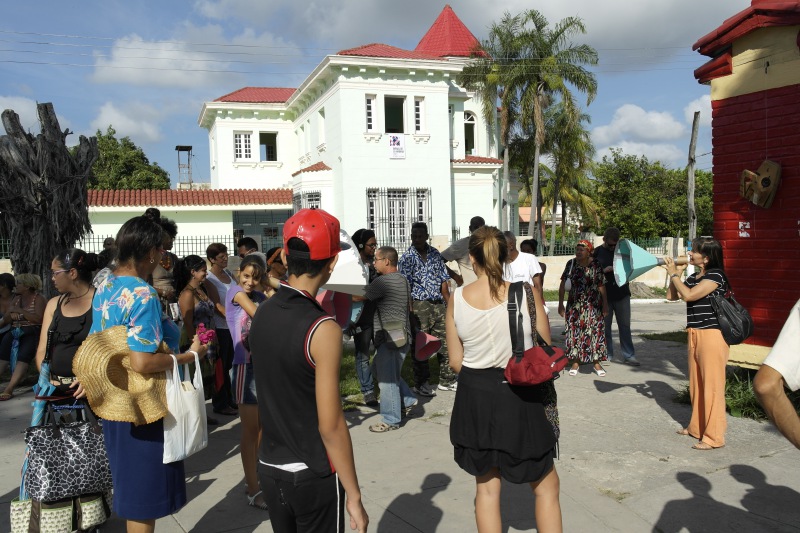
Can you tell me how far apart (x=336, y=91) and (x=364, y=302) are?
17.1 meters

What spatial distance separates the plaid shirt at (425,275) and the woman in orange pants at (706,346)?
2817mm

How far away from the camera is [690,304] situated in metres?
5.95

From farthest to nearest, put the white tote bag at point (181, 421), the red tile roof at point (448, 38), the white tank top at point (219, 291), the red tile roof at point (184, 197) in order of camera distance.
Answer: the red tile roof at point (448, 38), the red tile roof at point (184, 197), the white tank top at point (219, 291), the white tote bag at point (181, 421)

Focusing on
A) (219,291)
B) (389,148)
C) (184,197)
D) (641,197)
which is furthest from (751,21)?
Answer: (641,197)

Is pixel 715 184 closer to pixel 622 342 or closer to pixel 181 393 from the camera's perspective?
pixel 622 342

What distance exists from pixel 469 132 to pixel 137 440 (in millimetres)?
27612

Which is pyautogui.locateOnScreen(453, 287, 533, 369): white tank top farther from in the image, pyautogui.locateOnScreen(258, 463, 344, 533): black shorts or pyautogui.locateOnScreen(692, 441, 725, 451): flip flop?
pyautogui.locateOnScreen(692, 441, 725, 451): flip flop

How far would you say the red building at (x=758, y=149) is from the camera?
673 cm

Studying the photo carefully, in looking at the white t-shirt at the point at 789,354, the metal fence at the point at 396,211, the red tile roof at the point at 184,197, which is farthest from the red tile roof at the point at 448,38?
the white t-shirt at the point at 789,354

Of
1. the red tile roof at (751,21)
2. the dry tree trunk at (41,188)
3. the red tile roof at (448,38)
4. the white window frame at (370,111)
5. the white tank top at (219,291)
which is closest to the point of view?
the red tile roof at (751,21)

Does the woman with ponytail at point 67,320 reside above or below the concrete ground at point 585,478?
above

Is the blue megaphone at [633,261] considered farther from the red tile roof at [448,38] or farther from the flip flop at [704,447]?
the red tile roof at [448,38]

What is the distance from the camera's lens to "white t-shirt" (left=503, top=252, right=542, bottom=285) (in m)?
8.18

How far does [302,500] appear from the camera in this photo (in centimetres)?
250
